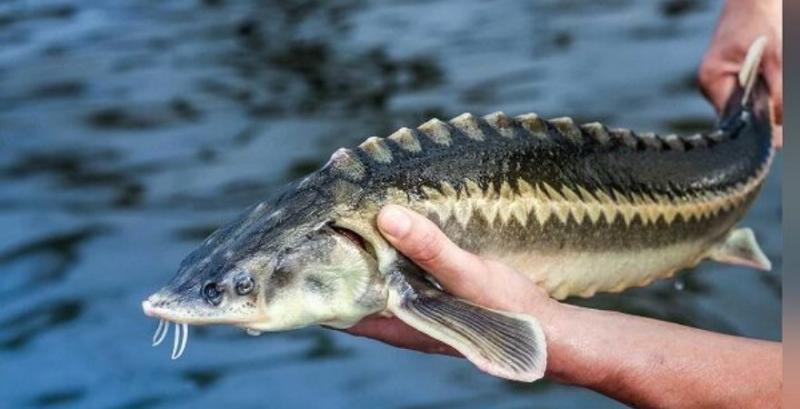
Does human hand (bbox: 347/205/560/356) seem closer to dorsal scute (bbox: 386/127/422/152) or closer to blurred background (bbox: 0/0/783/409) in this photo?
dorsal scute (bbox: 386/127/422/152)

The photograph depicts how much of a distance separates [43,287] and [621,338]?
2.63 meters

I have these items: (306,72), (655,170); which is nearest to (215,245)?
(655,170)

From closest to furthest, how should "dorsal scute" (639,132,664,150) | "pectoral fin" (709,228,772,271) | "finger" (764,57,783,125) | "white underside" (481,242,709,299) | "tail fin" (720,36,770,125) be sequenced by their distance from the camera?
1. "white underside" (481,242,709,299)
2. "dorsal scute" (639,132,664,150)
3. "pectoral fin" (709,228,772,271)
4. "tail fin" (720,36,770,125)
5. "finger" (764,57,783,125)

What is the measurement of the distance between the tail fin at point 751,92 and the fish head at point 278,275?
1.35m

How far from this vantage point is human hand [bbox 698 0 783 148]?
2.91 m

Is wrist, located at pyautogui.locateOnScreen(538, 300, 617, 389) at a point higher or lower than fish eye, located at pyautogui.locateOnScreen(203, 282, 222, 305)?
lower

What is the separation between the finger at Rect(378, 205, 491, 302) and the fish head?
54mm

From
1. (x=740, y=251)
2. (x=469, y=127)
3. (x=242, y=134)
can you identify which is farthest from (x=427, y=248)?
(x=242, y=134)

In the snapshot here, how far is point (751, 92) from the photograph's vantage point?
107 inches

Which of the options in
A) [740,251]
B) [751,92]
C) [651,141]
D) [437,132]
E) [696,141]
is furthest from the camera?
[751,92]

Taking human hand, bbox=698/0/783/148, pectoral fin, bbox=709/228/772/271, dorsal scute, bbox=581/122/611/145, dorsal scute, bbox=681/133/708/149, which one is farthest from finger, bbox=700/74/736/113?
dorsal scute, bbox=581/122/611/145

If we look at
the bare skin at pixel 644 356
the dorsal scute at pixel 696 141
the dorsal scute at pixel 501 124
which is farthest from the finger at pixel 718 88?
the dorsal scute at pixel 501 124

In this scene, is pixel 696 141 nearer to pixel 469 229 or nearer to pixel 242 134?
pixel 469 229

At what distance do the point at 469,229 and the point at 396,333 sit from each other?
286 millimetres
